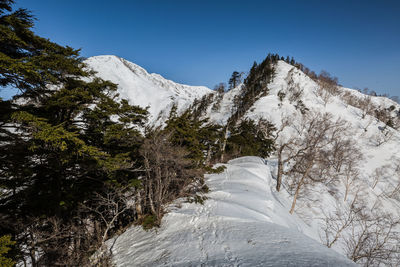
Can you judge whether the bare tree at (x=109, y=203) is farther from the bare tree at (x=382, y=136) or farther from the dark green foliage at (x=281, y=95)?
the bare tree at (x=382, y=136)

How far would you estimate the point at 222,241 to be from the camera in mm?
7512

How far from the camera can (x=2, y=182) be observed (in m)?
7.18

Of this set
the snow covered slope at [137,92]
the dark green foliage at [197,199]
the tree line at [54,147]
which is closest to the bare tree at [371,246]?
the dark green foliage at [197,199]

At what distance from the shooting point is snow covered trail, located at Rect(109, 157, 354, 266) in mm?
5836

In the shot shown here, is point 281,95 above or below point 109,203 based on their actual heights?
above

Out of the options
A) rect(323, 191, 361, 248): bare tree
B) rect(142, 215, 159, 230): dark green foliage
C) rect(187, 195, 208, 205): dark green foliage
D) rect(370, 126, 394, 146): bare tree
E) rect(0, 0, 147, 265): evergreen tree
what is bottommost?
rect(323, 191, 361, 248): bare tree

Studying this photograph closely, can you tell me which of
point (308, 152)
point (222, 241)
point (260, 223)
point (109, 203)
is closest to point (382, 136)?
point (308, 152)

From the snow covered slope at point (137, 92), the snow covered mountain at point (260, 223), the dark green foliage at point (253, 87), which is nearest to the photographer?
the snow covered mountain at point (260, 223)

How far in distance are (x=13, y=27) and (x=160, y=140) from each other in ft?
25.2

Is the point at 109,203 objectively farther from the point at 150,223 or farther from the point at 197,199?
the point at 197,199

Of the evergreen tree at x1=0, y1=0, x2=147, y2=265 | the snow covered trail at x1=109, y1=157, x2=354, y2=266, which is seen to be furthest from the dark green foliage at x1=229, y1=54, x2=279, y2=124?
the evergreen tree at x1=0, y1=0, x2=147, y2=265

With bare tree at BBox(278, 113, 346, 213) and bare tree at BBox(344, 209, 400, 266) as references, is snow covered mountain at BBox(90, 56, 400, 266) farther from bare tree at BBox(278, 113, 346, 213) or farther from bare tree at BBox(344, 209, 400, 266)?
bare tree at BBox(278, 113, 346, 213)

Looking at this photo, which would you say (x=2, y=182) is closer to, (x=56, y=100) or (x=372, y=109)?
(x=56, y=100)

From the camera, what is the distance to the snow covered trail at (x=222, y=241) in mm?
5836
